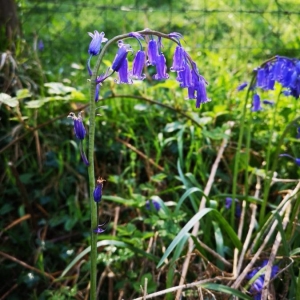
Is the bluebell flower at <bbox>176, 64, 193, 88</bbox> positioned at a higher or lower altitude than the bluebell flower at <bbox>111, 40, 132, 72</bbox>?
lower

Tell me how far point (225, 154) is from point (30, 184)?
3.40 ft

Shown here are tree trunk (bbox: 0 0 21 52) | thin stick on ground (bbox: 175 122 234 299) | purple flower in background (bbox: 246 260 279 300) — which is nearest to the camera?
purple flower in background (bbox: 246 260 279 300)

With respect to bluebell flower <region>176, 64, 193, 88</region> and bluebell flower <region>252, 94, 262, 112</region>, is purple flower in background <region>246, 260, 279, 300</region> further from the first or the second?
bluebell flower <region>176, 64, 193, 88</region>

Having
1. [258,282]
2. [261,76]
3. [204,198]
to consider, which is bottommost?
[258,282]

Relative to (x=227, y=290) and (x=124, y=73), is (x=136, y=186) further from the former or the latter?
(x=124, y=73)

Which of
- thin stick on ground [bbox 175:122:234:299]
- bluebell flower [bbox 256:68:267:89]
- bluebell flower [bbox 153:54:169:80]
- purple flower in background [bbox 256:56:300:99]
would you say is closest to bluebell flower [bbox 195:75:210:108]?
bluebell flower [bbox 153:54:169:80]

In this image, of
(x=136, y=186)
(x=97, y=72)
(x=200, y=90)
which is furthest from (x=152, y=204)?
(x=97, y=72)

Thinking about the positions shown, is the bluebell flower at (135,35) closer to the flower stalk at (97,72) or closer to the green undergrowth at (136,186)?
the flower stalk at (97,72)

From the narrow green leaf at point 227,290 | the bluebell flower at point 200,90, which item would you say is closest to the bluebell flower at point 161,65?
the bluebell flower at point 200,90

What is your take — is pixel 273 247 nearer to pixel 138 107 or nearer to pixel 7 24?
pixel 138 107

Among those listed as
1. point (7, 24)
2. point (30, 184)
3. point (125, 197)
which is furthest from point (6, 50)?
point (125, 197)

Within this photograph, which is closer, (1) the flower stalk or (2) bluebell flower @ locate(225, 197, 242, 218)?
(1) the flower stalk

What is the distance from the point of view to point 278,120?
10.3 feet

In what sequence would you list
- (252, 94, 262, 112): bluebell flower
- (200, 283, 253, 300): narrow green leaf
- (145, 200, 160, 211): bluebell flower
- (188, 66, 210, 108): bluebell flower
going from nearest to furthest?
(188, 66, 210, 108): bluebell flower → (200, 283, 253, 300): narrow green leaf → (252, 94, 262, 112): bluebell flower → (145, 200, 160, 211): bluebell flower
